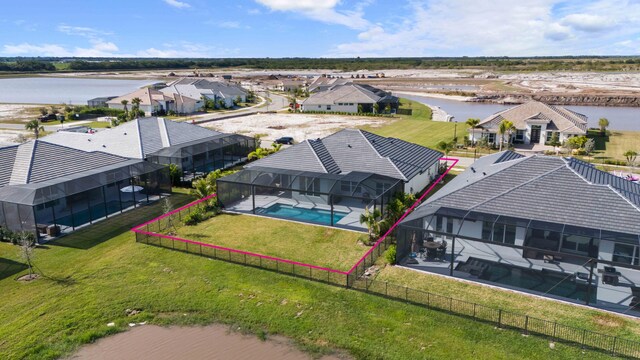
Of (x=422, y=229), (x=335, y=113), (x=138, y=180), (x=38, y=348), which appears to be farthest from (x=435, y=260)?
(x=335, y=113)

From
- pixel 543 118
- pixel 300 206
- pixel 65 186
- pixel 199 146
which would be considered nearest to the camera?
pixel 65 186

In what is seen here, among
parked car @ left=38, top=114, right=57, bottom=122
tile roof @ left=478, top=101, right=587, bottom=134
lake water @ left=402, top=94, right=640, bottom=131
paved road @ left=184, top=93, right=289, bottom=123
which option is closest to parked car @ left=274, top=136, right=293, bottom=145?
tile roof @ left=478, top=101, right=587, bottom=134

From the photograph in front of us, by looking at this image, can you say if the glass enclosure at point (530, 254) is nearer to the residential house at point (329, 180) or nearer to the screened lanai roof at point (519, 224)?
the screened lanai roof at point (519, 224)

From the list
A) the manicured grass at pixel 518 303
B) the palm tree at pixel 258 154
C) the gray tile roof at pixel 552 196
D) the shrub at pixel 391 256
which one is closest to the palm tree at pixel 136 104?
the palm tree at pixel 258 154

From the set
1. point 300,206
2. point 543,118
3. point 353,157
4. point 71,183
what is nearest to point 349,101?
point 543,118

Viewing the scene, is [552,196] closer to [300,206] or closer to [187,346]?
[300,206]
